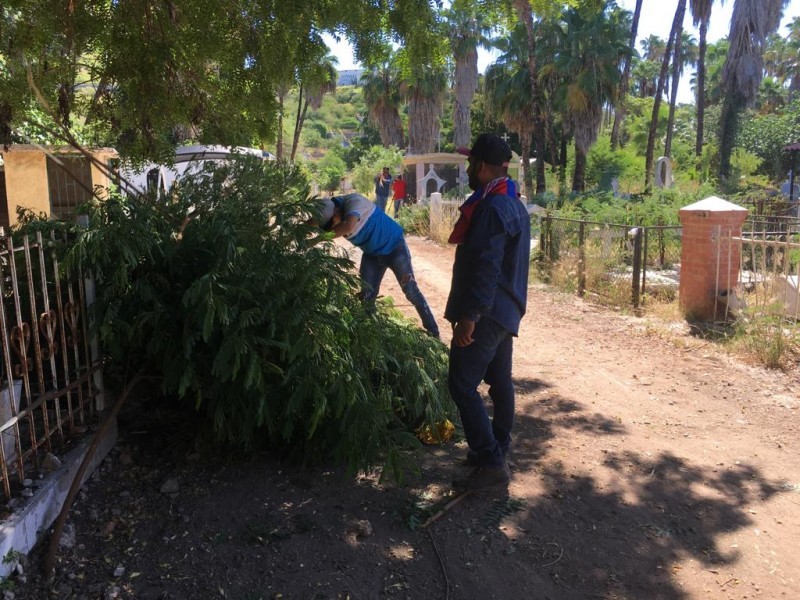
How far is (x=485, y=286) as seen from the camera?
139 inches

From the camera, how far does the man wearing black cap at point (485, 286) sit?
355 cm

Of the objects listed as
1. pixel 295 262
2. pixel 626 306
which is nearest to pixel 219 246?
pixel 295 262

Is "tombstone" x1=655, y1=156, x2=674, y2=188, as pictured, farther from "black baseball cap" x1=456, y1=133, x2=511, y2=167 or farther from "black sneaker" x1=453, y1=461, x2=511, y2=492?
"black sneaker" x1=453, y1=461, x2=511, y2=492

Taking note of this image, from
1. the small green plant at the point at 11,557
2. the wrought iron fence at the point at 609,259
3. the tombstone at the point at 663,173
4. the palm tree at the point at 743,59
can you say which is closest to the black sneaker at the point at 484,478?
the small green plant at the point at 11,557

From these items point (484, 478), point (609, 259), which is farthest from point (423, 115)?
point (484, 478)

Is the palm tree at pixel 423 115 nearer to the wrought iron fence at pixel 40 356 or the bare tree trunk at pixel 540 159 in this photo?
the bare tree trunk at pixel 540 159

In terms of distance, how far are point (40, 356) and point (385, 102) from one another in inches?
1500

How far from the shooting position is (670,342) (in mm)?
7551

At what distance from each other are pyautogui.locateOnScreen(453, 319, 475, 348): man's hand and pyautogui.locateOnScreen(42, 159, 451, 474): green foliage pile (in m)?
0.45

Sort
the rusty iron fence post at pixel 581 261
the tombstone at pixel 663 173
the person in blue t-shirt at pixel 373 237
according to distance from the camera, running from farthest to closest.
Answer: the tombstone at pixel 663 173 < the rusty iron fence post at pixel 581 261 < the person in blue t-shirt at pixel 373 237

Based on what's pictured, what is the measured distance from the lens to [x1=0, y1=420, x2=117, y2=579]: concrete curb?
114 inches

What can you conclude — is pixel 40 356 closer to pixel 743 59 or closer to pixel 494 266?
pixel 494 266

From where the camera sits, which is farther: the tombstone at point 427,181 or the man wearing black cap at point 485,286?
the tombstone at point 427,181

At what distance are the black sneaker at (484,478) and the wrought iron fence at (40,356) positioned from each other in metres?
2.09
